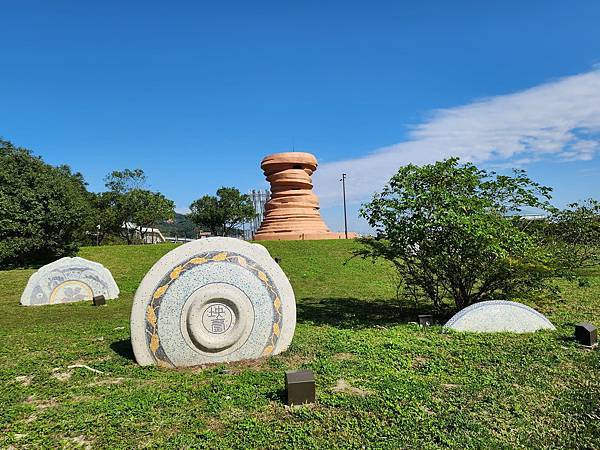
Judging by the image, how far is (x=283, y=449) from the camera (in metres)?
3.40

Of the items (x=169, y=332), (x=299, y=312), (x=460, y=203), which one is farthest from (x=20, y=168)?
(x=460, y=203)

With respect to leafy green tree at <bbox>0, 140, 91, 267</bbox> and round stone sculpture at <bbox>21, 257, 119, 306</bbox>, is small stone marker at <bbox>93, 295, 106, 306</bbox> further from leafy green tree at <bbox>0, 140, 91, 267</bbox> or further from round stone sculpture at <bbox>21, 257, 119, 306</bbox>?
leafy green tree at <bbox>0, 140, 91, 267</bbox>

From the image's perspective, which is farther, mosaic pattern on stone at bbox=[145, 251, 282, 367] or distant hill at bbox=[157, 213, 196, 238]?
distant hill at bbox=[157, 213, 196, 238]

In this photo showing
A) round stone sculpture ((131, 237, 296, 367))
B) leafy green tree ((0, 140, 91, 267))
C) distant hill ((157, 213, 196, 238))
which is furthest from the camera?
distant hill ((157, 213, 196, 238))

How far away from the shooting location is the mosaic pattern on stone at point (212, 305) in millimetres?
5539

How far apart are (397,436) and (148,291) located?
3.74 metres

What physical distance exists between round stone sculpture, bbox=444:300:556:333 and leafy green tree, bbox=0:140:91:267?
65.4 feet

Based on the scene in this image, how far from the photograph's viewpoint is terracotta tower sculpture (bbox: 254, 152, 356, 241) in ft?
90.7

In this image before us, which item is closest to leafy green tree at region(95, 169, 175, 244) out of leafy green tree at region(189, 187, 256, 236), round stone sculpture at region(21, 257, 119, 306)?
leafy green tree at region(189, 187, 256, 236)

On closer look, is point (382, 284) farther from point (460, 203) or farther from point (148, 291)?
point (148, 291)

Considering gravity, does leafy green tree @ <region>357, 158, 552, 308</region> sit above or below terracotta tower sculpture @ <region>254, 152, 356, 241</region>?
below

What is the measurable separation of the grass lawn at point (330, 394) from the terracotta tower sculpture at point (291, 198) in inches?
780

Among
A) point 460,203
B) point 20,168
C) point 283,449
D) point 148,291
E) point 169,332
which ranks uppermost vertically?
point 20,168

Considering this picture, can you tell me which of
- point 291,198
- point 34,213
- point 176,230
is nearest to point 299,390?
point 34,213
